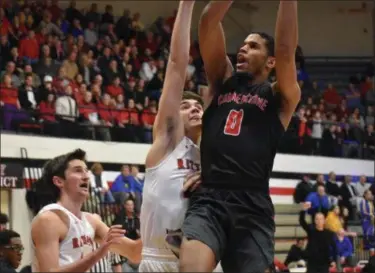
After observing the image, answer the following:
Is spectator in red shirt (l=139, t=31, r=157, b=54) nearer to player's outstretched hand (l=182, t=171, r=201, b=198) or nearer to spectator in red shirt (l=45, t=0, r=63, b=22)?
spectator in red shirt (l=45, t=0, r=63, b=22)

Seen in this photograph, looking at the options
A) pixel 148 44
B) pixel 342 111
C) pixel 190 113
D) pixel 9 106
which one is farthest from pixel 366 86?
pixel 190 113

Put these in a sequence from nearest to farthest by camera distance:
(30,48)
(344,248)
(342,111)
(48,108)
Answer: (48,108) → (30,48) → (344,248) → (342,111)

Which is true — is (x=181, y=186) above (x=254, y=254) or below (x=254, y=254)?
above

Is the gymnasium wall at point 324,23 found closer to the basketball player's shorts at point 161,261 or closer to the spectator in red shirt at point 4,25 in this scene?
the spectator in red shirt at point 4,25

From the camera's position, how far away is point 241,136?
492 centimetres

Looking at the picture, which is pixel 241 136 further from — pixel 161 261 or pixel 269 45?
pixel 161 261

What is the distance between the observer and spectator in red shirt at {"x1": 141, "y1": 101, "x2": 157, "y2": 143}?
53.7 feet

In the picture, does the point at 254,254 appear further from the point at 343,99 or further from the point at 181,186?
the point at 343,99

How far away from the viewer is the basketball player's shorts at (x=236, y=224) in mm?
4789

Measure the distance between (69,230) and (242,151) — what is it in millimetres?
1518

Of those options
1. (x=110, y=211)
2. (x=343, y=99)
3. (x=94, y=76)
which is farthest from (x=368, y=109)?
(x=110, y=211)

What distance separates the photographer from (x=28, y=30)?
1711 cm

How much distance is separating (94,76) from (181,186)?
39.7 ft

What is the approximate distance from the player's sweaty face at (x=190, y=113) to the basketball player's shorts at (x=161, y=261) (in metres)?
0.82
